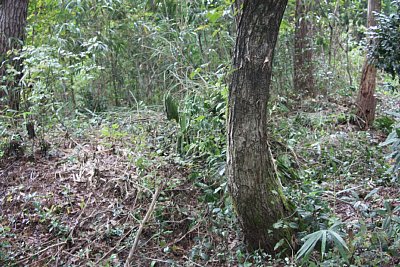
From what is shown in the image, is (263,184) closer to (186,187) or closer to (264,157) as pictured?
(264,157)

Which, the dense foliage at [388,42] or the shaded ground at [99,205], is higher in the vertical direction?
the dense foliage at [388,42]

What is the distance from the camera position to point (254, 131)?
3354mm

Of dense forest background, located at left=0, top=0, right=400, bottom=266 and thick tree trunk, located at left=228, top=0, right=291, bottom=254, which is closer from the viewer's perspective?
thick tree trunk, located at left=228, top=0, right=291, bottom=254

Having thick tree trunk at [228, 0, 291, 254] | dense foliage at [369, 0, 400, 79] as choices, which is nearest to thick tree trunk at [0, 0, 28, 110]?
thick tree trunk at [228, 0, 291, 254]

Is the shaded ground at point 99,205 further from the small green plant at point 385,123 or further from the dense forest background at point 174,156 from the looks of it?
the small green plant at point 385,123

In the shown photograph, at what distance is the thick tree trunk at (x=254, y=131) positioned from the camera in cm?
323

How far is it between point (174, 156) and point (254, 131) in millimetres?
1525

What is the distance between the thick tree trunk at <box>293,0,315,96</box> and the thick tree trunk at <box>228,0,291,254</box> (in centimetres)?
388

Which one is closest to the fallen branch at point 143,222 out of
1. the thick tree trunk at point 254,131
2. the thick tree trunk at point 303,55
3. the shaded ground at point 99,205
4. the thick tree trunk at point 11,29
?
the shaded ground at point 99,205

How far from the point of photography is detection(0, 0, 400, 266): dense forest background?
3.56 m

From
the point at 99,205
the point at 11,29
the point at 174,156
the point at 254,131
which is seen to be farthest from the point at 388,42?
the point at 11,29

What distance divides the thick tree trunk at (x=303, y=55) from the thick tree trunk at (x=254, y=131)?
3.88 metres

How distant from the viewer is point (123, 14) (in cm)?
694

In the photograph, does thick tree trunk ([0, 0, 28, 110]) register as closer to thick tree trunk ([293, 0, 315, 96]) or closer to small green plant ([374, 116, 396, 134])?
thick tree trunk ([293, 0, 315, 96])
